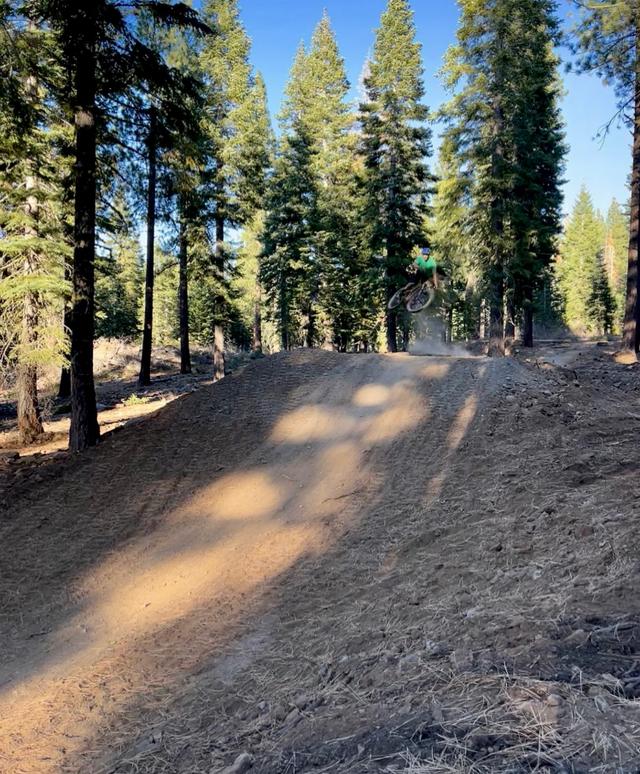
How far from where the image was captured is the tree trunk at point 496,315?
21828 mm

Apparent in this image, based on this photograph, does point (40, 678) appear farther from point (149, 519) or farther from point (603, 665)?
point (603, 665)

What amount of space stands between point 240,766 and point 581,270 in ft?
233

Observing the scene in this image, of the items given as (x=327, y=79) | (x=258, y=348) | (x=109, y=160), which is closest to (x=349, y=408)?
(x=109, y=160)

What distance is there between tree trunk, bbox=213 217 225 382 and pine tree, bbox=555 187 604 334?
44565mm

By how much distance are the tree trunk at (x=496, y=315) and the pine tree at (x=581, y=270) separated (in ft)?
131

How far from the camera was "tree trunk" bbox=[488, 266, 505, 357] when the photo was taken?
21828mm

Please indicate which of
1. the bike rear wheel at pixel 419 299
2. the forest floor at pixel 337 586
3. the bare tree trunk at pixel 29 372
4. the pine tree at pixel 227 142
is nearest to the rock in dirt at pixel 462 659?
the forest floor at pixel 337 586

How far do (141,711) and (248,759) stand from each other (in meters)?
1.79

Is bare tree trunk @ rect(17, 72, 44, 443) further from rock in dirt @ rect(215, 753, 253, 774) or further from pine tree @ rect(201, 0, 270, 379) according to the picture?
rock in dirt @ rect(215, 753, 253, 774)

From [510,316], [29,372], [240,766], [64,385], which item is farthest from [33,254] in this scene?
[510,316]

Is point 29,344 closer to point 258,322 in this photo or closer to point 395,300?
point 395,300

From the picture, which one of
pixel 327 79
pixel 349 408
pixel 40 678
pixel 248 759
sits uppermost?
pixel 327 79

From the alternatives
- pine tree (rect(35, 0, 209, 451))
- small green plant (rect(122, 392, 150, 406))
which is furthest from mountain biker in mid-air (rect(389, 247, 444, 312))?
small green plant (rect(122, 392, 150, 406))

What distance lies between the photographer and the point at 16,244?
1228 centimetres
